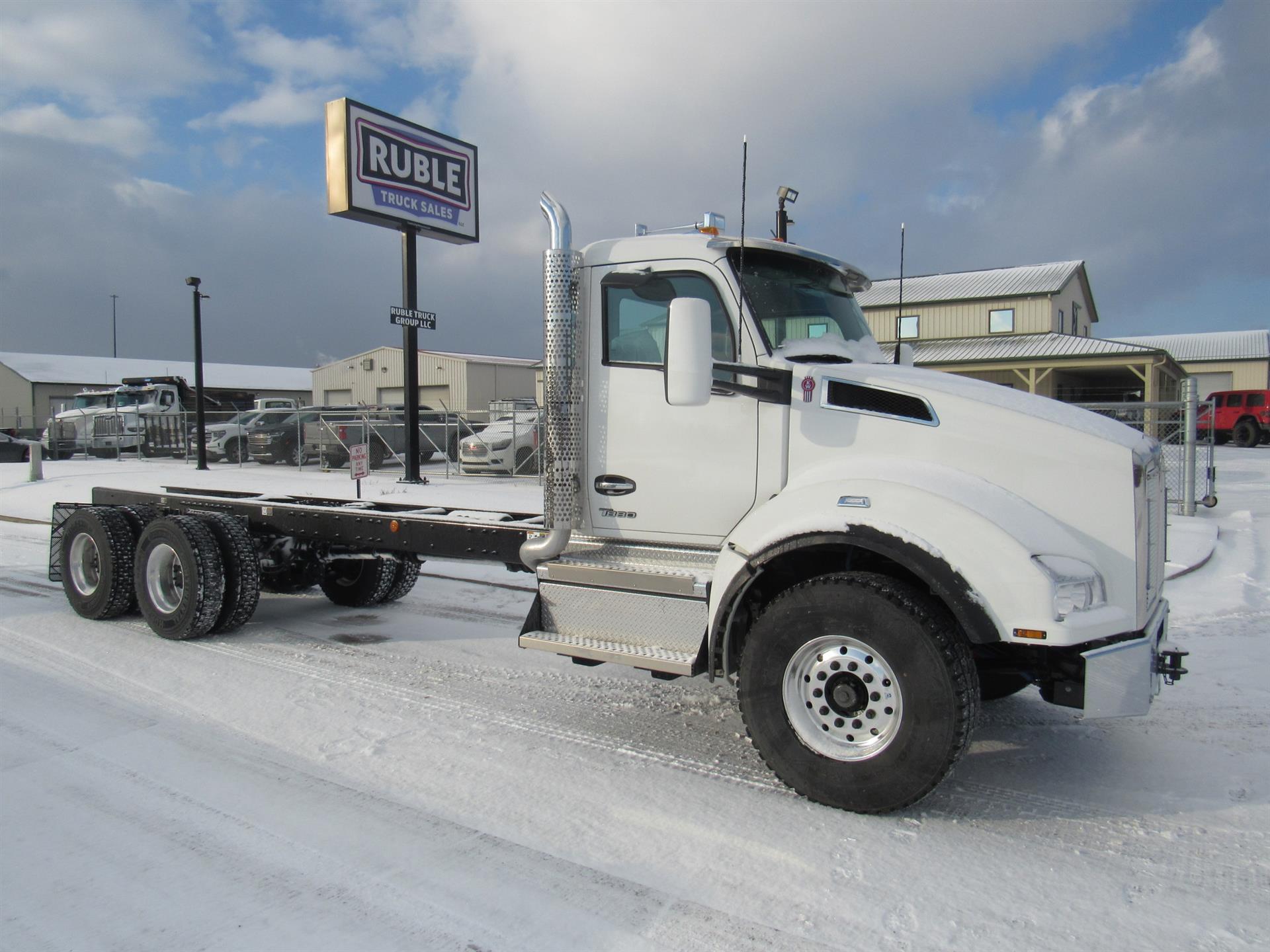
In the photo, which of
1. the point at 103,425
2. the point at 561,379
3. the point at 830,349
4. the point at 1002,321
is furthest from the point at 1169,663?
the point at 103,425

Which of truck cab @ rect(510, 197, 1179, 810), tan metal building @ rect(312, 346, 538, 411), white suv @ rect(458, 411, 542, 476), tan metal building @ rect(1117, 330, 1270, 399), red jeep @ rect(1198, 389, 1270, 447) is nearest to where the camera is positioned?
truck cab @ rect(510, 197, 1179, 810)

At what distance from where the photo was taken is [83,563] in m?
7.64

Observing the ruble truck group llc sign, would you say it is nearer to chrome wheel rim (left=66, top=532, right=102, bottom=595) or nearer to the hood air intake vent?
chrome wheel rim (left=66, top=532, right=102, bottom=595)

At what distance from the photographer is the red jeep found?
109 feet

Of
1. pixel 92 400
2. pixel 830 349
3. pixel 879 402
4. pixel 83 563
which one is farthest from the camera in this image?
pixel 92 400

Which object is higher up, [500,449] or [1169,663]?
[500,449]

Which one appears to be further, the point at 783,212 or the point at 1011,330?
the point at 1011,330

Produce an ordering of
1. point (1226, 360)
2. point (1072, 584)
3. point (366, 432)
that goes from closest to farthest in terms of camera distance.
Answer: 1. point (1072, 584)
2. point (366, 432)
3. point (1226, 360)

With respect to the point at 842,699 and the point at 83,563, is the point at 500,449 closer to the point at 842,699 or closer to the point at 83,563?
the point at 83,563

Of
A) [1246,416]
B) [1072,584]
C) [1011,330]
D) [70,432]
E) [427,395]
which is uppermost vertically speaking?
[1011,330]

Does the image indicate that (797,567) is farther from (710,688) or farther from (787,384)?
(710,688)

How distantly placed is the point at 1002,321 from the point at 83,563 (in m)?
30.8

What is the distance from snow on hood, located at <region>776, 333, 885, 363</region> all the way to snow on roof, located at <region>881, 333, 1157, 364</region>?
2511 centimetres

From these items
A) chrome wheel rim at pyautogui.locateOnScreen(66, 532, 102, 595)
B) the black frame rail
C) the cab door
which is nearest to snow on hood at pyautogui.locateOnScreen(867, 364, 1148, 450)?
the cab door
